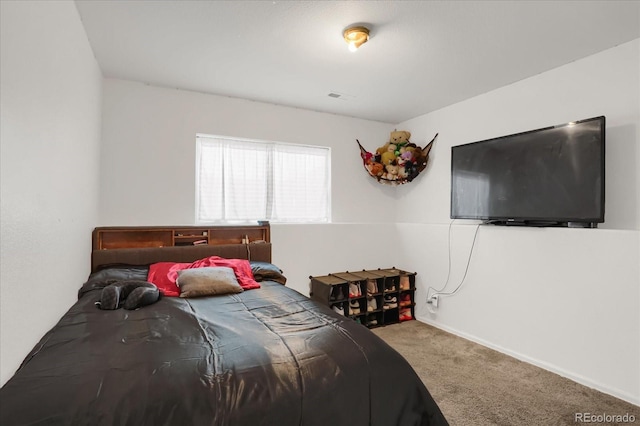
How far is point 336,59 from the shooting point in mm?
2607

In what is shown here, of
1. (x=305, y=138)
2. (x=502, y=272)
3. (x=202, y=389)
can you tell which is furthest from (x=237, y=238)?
(x=502, y=272)

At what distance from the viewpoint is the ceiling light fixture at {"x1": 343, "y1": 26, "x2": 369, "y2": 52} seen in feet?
7.05

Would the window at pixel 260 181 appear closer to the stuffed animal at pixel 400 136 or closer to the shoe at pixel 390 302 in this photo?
the stuffed animal at pixel 400 136

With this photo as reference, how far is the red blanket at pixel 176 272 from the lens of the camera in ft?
7.96

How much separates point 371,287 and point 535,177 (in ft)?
6.50

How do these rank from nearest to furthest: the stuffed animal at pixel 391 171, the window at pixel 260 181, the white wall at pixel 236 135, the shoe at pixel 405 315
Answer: the white wall at pixel 236 135 → the window at pixel 260 181 → the shoe at pixel 405 315 → the stuffed animal at pixel 391 171

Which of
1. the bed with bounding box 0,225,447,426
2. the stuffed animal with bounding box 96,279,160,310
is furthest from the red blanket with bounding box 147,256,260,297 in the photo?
the bed with bounding box 0,225,447,426

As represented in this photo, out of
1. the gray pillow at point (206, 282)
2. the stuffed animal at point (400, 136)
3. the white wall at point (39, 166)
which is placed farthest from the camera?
the stuffed animal at point (400, 136)

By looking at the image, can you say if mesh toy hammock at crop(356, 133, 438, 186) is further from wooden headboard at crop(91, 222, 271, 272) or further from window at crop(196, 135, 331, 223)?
wooden headboard at crop(91, 222, 271, 272)

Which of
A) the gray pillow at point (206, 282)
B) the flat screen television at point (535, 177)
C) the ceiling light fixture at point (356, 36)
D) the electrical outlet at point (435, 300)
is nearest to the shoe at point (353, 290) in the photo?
the electrical outlet at point (435, 300)

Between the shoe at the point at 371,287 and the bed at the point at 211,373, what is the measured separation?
1.80 meters

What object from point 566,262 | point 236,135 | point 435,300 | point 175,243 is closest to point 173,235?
point 175,243

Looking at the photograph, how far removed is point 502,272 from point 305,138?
261cm

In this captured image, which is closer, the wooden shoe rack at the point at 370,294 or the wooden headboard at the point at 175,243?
the wooden headboard at the point at 175,243
